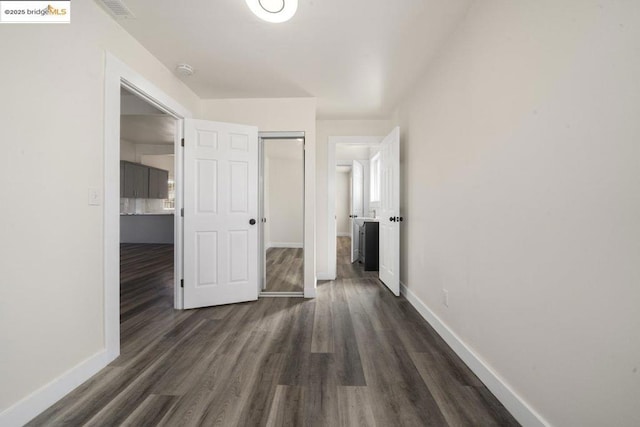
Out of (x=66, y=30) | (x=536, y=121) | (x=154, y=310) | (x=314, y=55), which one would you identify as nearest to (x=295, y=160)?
(x=314, y=55)

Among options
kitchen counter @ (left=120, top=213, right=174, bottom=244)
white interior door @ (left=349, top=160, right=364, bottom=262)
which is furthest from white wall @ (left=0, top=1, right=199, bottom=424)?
kitchen counter @ (left=120, top=213, right=174, bottom=244)

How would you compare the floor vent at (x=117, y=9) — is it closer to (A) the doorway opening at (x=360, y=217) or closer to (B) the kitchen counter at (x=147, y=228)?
(A) the doorway opening at (x=360, y=217)

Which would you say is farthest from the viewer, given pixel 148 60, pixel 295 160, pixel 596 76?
pixel 295 160

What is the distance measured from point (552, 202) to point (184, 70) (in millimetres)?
2993

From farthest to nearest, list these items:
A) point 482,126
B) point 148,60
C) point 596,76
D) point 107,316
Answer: point 148,60
point 107,316
point 482,126
point 596,76

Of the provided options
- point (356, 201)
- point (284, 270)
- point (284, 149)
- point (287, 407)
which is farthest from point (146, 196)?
point (287, 407)

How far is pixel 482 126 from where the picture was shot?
1.58 meters

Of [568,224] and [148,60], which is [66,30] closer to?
[148,60]

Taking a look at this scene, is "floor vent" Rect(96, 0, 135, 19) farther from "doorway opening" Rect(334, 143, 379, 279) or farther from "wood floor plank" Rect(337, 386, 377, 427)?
"doorway opening" Rect(334, 143, 379, 279)

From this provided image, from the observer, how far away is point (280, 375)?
1570 mm

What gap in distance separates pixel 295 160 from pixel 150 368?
16.9ft

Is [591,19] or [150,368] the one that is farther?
[150,368]

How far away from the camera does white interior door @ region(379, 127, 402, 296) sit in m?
3.02

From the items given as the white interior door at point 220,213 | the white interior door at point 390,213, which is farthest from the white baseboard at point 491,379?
the white interior door at point 220,213
